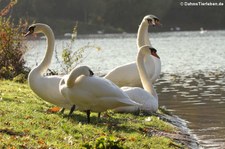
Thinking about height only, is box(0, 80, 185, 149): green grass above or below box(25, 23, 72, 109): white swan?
below

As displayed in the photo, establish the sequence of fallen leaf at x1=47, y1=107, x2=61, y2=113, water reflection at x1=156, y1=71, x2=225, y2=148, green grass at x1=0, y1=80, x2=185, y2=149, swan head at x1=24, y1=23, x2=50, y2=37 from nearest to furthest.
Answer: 1. green grass at x1=0, y1=80, x2=185, y2=149
2. fallen leaf at x1=47, y1=107, x2=61, y2=113
3. water reflection at x1=156, y1=71, x2=225, y2=148
4. swan head at x1=24, y1=23, x2=50, y2=37


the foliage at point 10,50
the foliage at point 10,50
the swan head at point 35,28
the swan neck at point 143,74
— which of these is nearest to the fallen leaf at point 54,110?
the swan head at point 35,28

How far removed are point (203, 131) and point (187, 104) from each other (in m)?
4.33

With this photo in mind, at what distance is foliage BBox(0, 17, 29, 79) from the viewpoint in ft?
59.5

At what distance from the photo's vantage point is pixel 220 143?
10617 millimetres

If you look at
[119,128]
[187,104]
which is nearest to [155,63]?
[187,104]

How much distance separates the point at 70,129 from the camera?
9141 mm

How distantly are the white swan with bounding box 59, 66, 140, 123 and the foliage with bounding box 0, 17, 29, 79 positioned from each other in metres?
8.28

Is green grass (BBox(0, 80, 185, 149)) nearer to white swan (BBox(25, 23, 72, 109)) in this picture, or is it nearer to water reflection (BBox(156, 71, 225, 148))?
white swan (BBox(25, 23, 72, 109))

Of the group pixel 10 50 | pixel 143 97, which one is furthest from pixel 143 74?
pixel 10 50

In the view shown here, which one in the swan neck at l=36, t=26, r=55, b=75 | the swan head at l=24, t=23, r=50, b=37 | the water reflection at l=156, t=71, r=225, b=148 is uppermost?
the swan head at l=24, t=23, r=50, b=37

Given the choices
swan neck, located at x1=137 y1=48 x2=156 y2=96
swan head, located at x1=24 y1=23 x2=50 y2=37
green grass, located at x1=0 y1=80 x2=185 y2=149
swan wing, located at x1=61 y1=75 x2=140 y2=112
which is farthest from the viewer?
swan neck, located at x1=137 y1=48 x2=156 y2=96

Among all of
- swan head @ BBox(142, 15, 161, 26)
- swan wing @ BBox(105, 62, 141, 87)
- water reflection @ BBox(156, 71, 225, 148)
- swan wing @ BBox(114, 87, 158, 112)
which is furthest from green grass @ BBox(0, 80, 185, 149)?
swan head @ BBox(142, 15, 161, 26)

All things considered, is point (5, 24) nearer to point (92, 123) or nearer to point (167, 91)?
point (167, 91)
